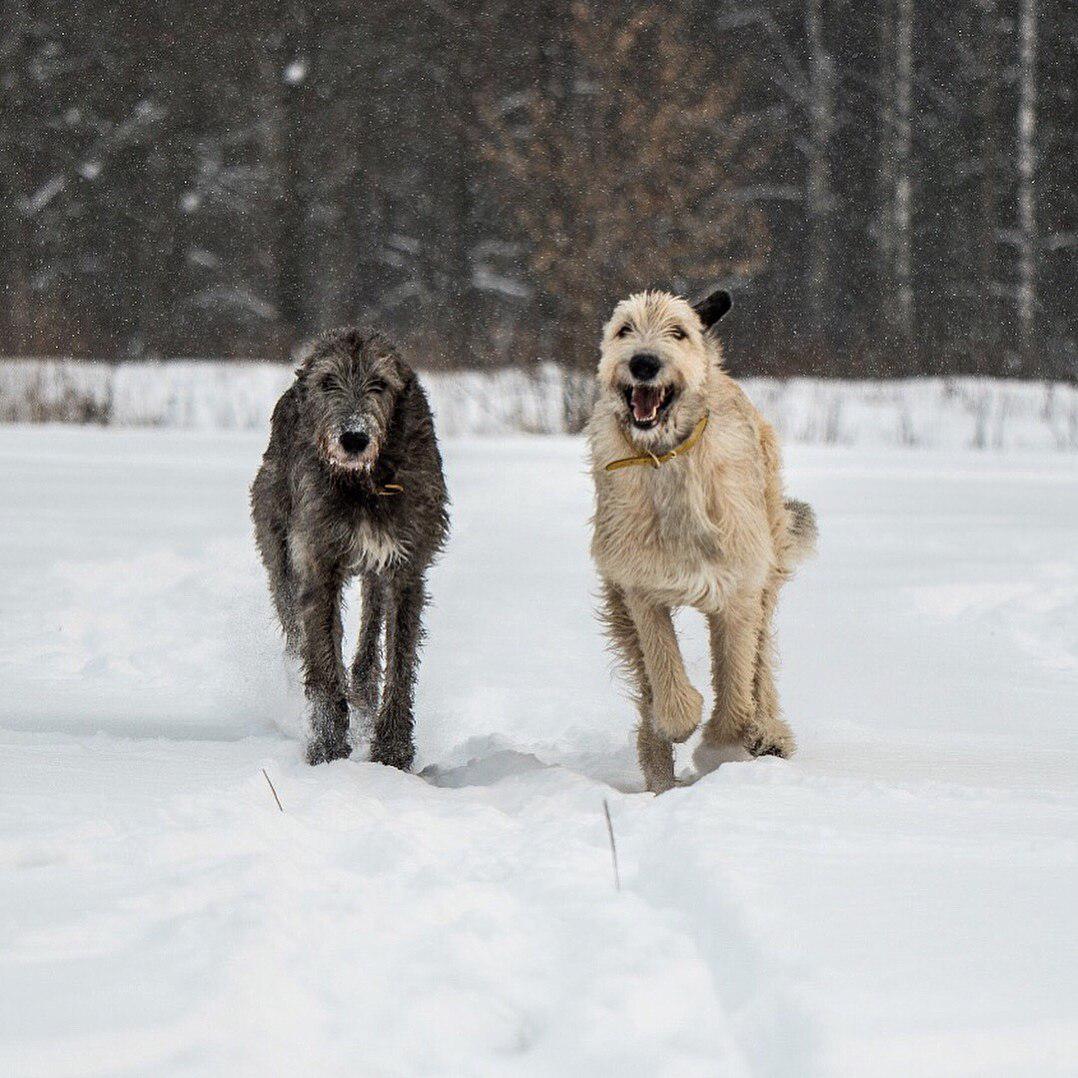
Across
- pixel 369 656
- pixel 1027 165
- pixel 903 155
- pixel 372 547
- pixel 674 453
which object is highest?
pixel 903 155

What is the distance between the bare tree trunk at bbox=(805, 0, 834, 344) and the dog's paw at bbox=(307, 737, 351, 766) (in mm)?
20728

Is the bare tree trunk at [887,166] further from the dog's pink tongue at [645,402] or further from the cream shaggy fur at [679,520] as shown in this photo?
the dog's pink tongue at [645,402]

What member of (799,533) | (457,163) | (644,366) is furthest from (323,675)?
(457,163)

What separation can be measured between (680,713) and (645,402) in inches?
39.2

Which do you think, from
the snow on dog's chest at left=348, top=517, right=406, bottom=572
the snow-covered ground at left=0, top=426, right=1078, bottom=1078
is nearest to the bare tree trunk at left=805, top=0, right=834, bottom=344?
the snow-covered ground at left=0, top=426, right=1078, bottom=1078

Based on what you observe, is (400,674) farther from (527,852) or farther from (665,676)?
(527,852)

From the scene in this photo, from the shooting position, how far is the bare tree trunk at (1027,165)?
22.9 meters

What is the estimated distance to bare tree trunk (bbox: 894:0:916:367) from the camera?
23688mm

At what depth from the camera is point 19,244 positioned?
1027 inches

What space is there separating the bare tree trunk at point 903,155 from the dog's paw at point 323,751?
65.6ft

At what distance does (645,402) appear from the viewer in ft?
14.2

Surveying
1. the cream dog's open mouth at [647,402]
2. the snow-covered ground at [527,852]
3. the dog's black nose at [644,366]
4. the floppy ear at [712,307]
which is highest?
the floppy ear at [712,307]

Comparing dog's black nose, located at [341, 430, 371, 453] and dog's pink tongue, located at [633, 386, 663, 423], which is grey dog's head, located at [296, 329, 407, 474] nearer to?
dog's black nose, located at [341, 430, 371, 453]

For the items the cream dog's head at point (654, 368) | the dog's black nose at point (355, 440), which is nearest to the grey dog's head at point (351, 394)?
the dog's black nose at point (355, 440)
